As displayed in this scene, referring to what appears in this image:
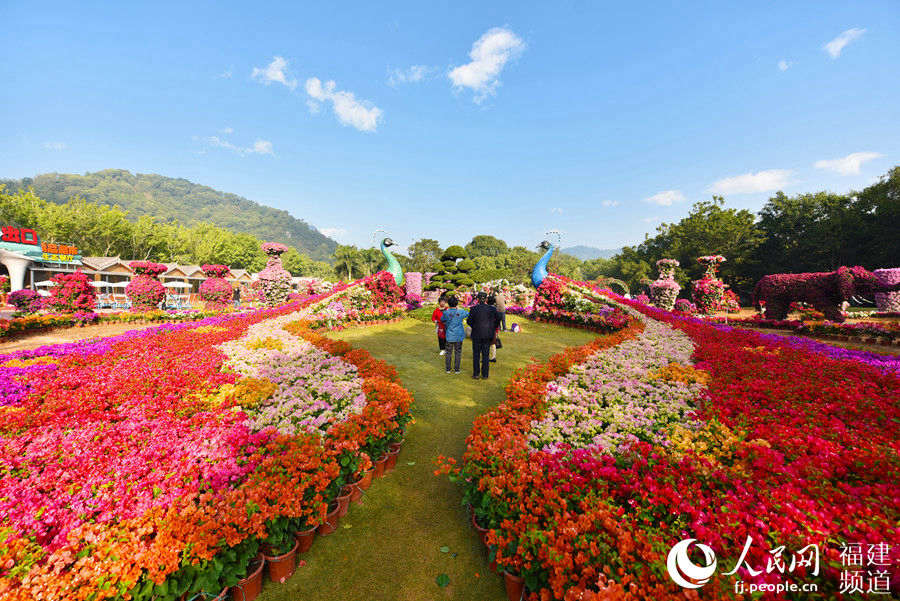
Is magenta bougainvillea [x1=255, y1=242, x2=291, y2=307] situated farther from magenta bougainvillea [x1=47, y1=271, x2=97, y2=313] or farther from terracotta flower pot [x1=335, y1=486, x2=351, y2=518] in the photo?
terracotta flower pot [x1=335, y1=486, x2=351, y2=518]

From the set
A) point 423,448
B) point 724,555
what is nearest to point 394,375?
point 423,448

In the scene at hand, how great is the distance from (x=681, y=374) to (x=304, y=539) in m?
5.71

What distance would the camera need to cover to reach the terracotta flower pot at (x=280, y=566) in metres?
2.49

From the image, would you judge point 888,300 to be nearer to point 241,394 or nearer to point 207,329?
point 241,394

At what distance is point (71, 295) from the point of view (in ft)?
43.6

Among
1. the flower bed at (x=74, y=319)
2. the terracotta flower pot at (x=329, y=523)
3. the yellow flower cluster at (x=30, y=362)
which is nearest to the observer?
the terracotta flower pot at (x=329, y=523)

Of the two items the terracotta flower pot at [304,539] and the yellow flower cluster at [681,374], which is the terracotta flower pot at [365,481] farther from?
the yellow flower cluster at [681,374]

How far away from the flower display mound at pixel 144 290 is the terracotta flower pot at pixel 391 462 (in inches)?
700

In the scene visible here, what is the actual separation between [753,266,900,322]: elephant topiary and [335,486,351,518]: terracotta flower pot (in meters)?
16.0

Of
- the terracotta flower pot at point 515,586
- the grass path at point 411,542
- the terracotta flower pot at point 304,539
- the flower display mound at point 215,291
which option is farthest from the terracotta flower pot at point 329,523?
the flower display mound at point 215,291

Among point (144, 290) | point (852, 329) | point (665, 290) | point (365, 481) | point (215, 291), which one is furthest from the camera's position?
point (665, 290)

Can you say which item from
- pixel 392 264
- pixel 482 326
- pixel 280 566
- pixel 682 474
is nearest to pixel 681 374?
pixel 682 474

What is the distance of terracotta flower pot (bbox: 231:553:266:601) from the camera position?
2305mm

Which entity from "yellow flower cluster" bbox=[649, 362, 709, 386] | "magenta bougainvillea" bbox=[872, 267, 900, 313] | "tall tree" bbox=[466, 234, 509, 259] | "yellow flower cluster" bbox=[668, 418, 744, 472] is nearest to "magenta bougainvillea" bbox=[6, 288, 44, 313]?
"yellow flower cluster" bbox=[668, 418, 744, 472]
